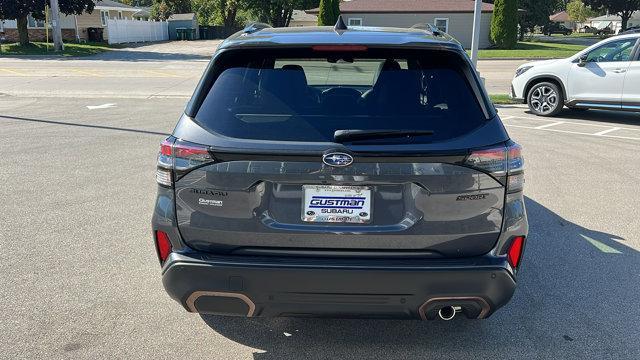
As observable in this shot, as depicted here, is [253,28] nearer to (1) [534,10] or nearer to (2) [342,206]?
(2) [342,206]

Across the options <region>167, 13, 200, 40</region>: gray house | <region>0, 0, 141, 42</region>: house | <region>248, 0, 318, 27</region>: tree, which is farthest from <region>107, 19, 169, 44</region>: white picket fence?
<region>248, 0, 318, 27</region>: tree

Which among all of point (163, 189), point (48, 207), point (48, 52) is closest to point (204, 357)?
point (163, 189)

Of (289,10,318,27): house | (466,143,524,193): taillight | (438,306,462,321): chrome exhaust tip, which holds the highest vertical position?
(289,10,318,27): house

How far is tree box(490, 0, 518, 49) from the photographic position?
121 feet

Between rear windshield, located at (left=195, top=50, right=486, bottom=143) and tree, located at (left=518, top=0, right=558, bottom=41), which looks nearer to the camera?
rear windshield, located at (left=195, top=50, right=486, bottom=143)

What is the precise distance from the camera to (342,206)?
8.81 ft

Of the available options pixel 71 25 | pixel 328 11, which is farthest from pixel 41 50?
pixel 328 11

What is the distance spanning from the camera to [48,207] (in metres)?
5.82

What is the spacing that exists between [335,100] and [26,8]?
39065 mm

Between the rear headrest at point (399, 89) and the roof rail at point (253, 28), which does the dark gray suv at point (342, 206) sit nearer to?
the rear headrest at point (399, 89)

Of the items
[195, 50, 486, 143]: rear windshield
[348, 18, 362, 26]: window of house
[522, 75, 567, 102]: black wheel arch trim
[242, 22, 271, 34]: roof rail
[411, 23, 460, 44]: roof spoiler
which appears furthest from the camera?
[348, 18, 362, 26]: window of house

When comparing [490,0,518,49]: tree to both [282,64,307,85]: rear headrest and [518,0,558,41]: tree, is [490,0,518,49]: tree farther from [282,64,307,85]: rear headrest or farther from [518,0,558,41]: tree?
[282,64,307,85]: rear headrest

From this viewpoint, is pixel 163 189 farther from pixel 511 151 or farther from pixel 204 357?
pixel 511 151

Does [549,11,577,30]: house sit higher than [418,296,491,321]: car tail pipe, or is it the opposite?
[549,11,577,30]: house
